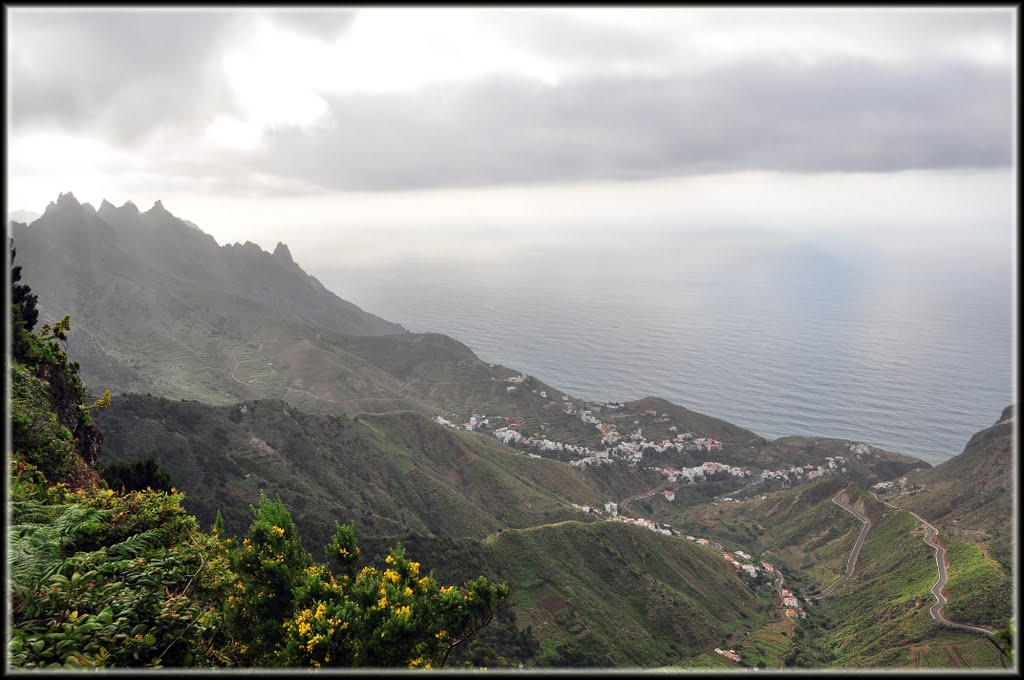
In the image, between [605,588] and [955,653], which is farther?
[605,588]

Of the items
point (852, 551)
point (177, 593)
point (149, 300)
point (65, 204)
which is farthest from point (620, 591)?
point (65, 204)

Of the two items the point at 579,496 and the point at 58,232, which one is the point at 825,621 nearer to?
the point at 579,496

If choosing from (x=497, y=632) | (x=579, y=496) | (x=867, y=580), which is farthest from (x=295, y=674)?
(x=579, y=496)

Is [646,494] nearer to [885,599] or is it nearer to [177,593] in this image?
[885,599]

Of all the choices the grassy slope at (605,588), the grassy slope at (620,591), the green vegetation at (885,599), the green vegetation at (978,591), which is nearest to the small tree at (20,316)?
the grassy slope at (605,588)

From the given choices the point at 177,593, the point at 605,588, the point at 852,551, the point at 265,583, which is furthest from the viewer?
the point at 852,551

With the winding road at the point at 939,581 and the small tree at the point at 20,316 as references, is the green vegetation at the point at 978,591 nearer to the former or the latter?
the winding road at the point at 939,581

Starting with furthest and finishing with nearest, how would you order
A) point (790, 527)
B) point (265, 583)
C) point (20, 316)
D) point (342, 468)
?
1. point (790, 527)
2. point (342, 468)
3. point (20, 316)
4. point (265, 583)

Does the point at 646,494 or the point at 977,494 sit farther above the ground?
the point at 977,494

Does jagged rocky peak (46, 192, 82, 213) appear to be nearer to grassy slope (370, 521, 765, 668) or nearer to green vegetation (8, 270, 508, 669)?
grassy slope (370, 521, 765, 668)

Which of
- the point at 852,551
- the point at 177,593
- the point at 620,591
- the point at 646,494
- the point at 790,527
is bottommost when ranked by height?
the point at 646,494
